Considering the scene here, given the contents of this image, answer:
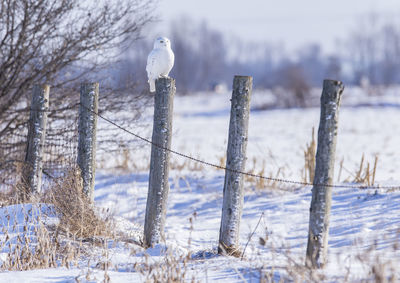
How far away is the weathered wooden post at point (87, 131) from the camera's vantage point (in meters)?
5.03

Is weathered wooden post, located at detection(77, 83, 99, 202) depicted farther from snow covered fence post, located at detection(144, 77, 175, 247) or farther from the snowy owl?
snow covered fence post, located at detection(144, 77, 175, 247)

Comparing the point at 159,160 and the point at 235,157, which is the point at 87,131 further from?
the point at 235,157

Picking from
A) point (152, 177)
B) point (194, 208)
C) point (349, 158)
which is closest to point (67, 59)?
point (194, 208)

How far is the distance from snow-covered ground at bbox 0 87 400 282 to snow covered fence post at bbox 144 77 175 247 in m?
0.18

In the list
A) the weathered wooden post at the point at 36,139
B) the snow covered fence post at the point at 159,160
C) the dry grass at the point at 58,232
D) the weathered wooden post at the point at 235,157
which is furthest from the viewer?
the weathered wooden post at the point at 36,139

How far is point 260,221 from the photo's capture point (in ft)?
20.1

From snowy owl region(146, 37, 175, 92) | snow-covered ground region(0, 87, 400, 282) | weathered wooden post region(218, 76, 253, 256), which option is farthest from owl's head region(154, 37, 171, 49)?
snow-covered ground region(0, 87, 400, 282)

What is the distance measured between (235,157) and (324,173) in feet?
2.74

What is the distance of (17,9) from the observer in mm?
6906

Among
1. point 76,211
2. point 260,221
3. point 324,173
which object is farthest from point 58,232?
point 260,221

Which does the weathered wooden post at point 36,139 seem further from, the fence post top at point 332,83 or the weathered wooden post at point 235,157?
the fence post top at point 332,83

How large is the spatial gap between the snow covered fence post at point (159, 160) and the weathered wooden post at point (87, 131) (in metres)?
0.87

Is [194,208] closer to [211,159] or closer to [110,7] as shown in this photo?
[110,7]

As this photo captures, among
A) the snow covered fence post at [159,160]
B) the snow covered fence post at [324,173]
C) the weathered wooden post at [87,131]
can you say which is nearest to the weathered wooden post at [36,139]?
the weathered wooden post at [87,131]
